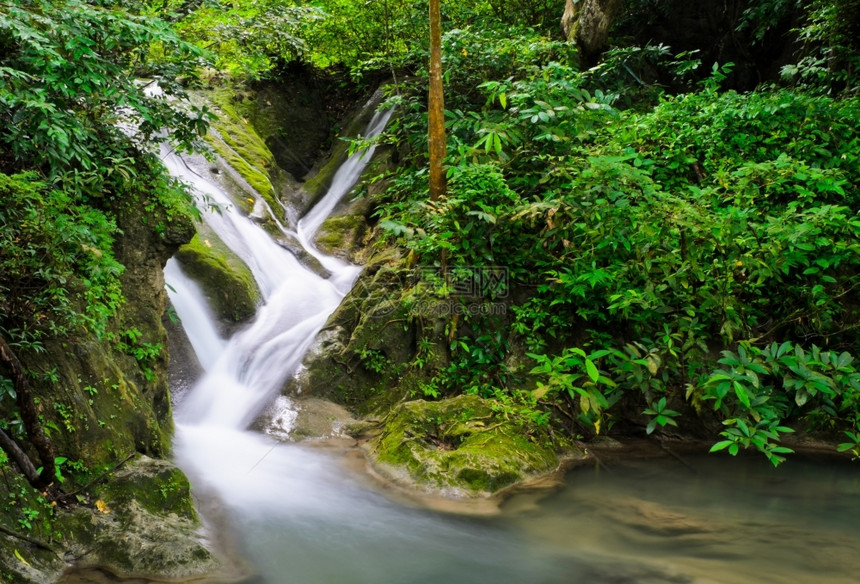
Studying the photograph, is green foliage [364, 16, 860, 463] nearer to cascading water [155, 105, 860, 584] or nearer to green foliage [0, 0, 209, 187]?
cascading water [155, 105, 860, 584]

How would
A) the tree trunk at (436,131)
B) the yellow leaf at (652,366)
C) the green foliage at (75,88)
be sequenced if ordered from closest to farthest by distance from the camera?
the green foliage at (75,88) → the yellow leaf at (652,366) → the tree trunk at (436,131)

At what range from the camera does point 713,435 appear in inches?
232

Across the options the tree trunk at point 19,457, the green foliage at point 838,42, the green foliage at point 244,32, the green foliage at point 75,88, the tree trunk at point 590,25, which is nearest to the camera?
the tree trunk at point 19,457

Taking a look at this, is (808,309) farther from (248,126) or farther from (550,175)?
(248,126)

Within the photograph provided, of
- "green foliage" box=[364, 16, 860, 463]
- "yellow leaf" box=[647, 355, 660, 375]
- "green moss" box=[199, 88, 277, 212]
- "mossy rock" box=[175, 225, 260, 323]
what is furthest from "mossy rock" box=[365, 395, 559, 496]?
"green moss" box=[199, 88, 277, 212]

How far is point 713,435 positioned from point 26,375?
19.0ft

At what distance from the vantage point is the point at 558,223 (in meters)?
5.91

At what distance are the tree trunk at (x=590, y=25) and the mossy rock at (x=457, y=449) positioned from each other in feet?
19.7

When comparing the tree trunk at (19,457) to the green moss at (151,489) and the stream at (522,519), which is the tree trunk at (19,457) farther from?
the stream at (522,519)

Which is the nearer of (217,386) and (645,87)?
(217,386)

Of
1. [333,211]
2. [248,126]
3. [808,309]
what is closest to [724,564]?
[808,309]

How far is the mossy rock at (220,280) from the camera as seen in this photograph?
723 centimetres

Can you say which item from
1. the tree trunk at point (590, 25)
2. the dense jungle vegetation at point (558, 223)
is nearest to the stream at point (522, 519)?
the dense jungle vegetation at point (558, 223)

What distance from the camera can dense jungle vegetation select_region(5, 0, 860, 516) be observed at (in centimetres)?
405
